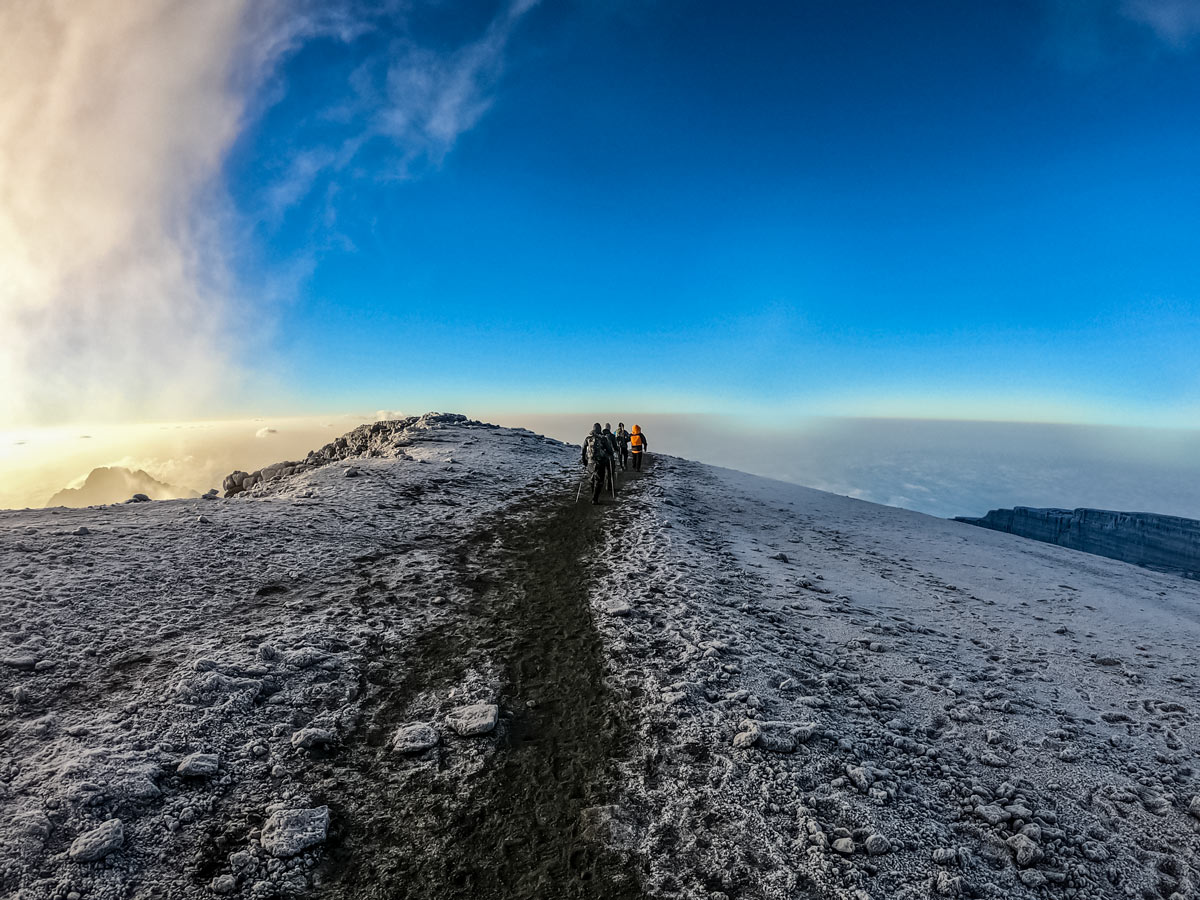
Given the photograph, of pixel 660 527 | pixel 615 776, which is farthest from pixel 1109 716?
pixel 660 527

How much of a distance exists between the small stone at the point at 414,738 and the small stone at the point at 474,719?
0.28 m

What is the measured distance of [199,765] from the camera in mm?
4793

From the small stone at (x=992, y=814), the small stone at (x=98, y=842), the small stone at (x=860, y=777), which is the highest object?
the small stone at (x=860, y=777)

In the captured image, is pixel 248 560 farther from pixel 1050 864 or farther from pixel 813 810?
pixel 1050 864

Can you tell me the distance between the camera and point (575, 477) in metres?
23.5

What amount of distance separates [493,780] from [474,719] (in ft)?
2.91

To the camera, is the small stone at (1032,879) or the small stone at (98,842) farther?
the small stone at (1032,879)

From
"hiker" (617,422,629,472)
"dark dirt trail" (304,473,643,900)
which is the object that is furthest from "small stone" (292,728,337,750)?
"hiker" (617,422,629,472)

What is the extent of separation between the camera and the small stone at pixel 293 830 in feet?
13.3

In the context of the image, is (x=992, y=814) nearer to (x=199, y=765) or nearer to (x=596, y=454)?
(x=199, y=765)

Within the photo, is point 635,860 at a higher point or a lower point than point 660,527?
lower

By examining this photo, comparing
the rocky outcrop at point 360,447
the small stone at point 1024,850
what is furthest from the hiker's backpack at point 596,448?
the small stone at point 1024,850

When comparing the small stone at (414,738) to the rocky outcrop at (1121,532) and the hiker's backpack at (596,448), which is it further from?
the rocky outcrop at (1121,532)

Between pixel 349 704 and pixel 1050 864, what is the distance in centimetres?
699
